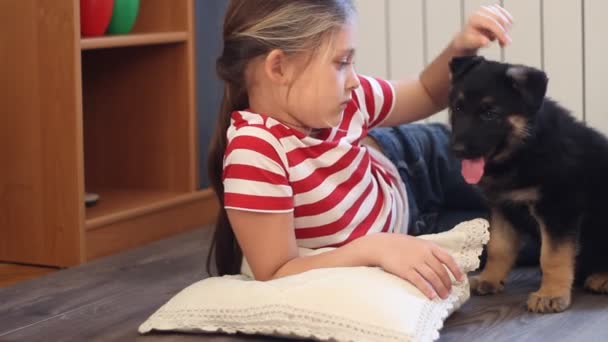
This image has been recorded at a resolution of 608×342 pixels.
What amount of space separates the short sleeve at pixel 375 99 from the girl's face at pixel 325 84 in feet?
0.64

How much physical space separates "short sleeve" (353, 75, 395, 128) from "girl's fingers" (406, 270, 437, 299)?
43 cm

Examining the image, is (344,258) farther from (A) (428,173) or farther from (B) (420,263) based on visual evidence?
(A) (428,173)

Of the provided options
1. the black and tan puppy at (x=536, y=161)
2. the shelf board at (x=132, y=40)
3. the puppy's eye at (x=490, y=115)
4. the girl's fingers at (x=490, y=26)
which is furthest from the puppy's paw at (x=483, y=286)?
the shelf board at (x=132, y=40)

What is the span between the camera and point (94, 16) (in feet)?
7.60

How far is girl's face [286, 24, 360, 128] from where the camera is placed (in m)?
1.66

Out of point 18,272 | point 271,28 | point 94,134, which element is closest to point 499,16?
point 271,28

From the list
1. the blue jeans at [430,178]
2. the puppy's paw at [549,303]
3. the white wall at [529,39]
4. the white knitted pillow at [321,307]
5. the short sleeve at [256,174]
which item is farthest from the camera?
the white wall at [529,39]

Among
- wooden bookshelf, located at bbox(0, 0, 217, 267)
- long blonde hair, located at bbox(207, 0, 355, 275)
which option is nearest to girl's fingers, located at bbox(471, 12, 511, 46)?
long blonde hair, located at bbox(207, 0, 355, 275)

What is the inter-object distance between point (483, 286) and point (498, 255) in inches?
2.5

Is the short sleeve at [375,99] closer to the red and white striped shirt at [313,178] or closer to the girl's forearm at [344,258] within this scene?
the red and white striped shirt at [313,178]

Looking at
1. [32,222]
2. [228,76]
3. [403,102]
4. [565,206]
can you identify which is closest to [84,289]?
[32,222]

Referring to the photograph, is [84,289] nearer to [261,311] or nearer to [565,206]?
[261,311]

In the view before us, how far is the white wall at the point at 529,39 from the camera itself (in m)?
2.41

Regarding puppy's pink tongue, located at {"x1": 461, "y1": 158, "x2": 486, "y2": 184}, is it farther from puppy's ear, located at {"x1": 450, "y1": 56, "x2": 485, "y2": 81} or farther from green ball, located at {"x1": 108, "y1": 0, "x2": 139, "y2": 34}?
green ball, located at {"x1": 108, "y1": 0, "x2": 139, "y2": 34}
